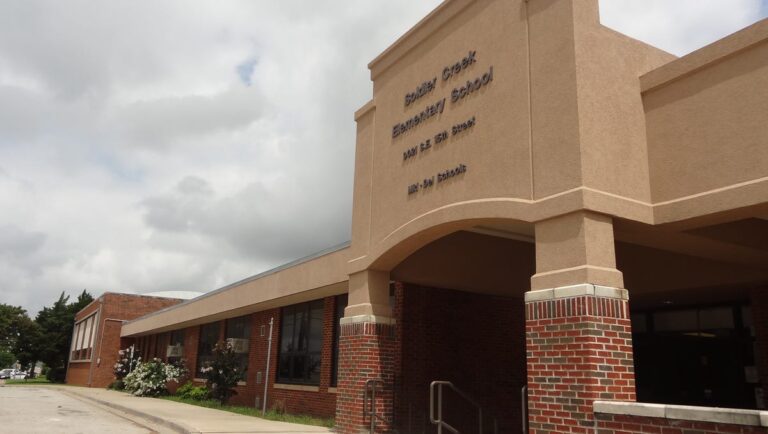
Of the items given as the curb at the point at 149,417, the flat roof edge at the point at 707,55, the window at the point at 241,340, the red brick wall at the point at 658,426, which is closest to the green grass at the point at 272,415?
the window at the point at 241,340

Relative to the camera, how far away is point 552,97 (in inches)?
352

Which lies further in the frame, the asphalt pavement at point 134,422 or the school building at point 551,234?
the asphalt pavement at point 134,422

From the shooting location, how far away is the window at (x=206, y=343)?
2880 cm

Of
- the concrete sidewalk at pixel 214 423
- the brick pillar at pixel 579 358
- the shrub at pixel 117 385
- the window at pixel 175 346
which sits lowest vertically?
the concrete sidewalk at pixel 214 423

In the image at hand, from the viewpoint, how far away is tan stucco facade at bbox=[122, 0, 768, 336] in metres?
8.04

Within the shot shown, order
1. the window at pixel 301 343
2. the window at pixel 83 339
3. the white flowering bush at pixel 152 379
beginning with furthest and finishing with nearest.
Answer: the window at pixel 83 339 → the white flowering bush at pixel 152 379 → the window at pixel 301 343

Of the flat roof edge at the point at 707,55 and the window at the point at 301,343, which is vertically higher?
the flat roof edge at the point at 707,55

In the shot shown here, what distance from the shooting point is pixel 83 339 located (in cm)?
5381

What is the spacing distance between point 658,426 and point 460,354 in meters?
8.90

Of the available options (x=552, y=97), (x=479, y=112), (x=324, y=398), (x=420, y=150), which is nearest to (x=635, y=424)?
(x=552, y=97)

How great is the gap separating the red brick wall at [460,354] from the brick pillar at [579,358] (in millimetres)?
6469

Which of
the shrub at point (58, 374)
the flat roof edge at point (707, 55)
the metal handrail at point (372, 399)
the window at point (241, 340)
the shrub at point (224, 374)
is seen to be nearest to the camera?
the flat roof edge at point (707, 55)

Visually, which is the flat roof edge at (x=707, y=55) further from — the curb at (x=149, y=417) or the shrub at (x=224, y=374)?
the shrub at (x=224, y=374)

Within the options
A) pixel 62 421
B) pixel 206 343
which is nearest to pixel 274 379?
pixel 62 421
